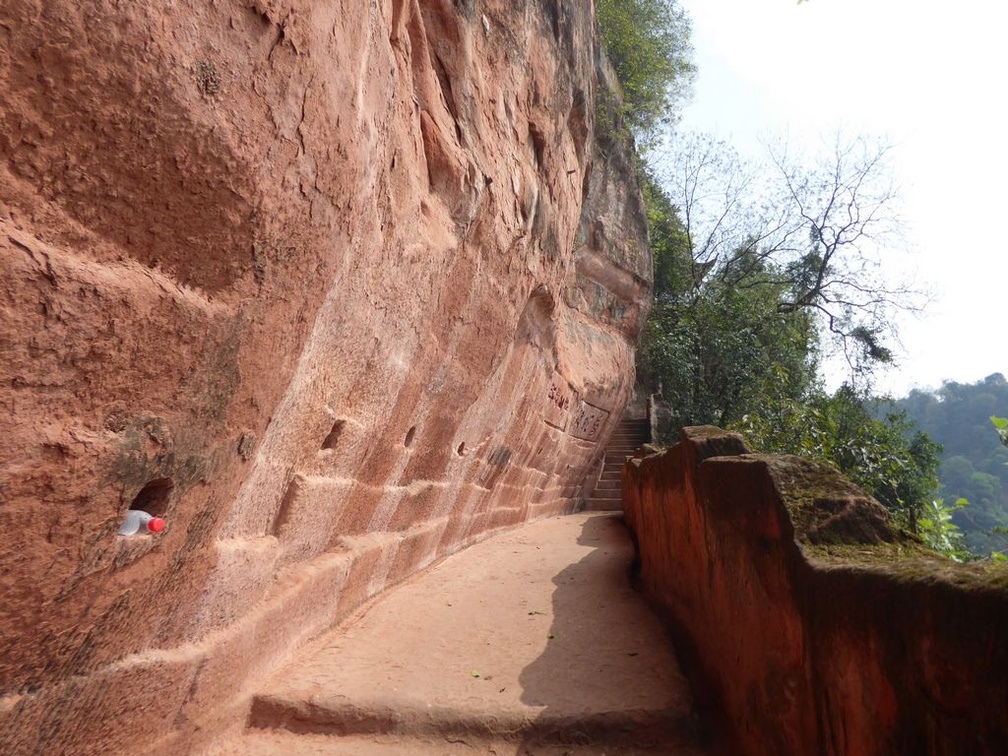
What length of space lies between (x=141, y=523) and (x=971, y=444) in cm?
6913

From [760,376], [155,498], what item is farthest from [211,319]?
[760,376]

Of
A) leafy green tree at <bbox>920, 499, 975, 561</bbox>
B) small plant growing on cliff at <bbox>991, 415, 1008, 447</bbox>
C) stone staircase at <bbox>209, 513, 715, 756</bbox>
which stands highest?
small plant growing on cliff at <bbox>991, 415, 1008, 447</bbox>

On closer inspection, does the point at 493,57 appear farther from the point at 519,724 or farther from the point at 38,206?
the point at 519,724

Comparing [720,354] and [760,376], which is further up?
[720,354]

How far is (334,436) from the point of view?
3.00 meters

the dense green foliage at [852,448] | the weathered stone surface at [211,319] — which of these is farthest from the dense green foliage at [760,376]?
the weathered stone surface at [211,319]

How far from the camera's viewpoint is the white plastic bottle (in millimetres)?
1695

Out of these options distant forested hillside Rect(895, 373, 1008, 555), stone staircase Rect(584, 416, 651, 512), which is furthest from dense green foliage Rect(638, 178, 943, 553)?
distant forested hillside Rect(895, 373, 1008, 555)

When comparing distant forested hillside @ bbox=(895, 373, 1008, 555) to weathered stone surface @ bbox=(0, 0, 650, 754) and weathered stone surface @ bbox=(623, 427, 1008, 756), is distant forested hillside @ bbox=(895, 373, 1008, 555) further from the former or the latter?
weathered stone surface @ bbox=(0, 0, 650, 754)

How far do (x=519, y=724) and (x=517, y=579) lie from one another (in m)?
2.36

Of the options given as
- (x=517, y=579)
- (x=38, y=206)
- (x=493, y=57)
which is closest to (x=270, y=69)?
(x=38, y=206)

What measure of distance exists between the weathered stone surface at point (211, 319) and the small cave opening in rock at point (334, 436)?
1cm

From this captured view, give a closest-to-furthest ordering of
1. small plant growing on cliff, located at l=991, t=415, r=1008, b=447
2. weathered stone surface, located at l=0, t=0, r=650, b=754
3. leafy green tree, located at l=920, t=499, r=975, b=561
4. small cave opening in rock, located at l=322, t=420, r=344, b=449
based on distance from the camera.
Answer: weathered stone surface, located at l=0, t=0, r=650, b=754 < small cave opening in rock, located at l=322, t=420, r=344, b=449 < small plant growing on cliff, located at l=991, t=415, r=1008, b=447 < leafy green tree, located at l=920, t=499, r=975, b=561

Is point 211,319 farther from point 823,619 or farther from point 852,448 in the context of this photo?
point 852,448
